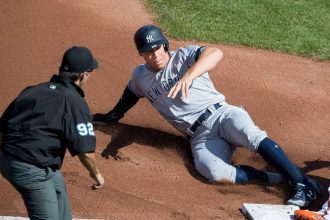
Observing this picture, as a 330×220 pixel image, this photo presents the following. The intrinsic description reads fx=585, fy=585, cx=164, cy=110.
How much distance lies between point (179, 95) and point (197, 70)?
1.37ft

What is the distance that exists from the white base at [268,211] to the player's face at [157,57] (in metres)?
1.52

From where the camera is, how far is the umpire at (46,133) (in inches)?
142

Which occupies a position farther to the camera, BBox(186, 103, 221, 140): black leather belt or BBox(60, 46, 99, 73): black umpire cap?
BBox(186, 103, 221, 140): black leather belt

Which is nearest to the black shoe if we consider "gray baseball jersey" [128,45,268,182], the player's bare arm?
"gray baseball jersey" [128,45,268,182]

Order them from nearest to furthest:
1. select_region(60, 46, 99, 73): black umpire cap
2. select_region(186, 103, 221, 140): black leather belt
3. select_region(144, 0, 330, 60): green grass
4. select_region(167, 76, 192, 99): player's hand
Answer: select_region(60, 46, 99, 73): black umpire cap < select_region(167, 76, 192, 99): player's hand < select_region(186, 103, 221, 140): black leather belt < select_region(144, 0, 330, 60): green grass

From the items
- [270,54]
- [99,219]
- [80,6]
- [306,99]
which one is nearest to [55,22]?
[80,6]

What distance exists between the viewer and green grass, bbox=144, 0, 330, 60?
8305 mm

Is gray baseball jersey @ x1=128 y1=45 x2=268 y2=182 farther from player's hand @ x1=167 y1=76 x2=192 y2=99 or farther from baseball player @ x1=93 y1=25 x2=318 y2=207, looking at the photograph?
player's hand @ x1=167 y1=76 x2=192 y2=99

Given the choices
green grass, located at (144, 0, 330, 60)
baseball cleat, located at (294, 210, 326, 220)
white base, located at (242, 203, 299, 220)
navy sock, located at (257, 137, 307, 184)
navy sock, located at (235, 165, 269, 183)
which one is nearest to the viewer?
baseball cleat, located at (294, 210, 326, 220)

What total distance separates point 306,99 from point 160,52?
2325 millimetres

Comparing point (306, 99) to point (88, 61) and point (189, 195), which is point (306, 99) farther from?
point (88, 61)

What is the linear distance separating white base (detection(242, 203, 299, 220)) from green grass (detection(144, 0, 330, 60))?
376 centimetres

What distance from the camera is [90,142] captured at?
368 cm

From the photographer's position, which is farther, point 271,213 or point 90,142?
point 271,213
